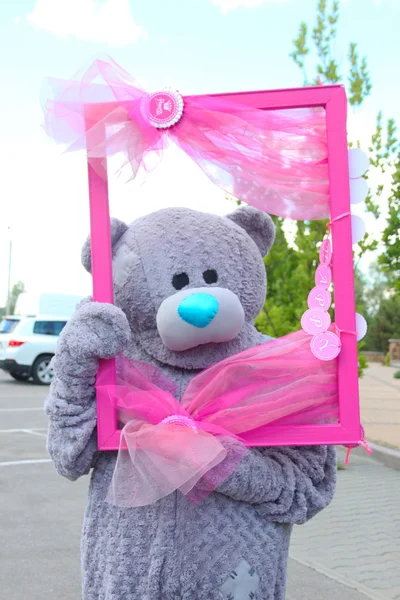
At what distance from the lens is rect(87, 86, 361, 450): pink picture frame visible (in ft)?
5.80

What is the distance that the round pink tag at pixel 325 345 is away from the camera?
1.77 metres

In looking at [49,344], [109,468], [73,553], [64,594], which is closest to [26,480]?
[73,553]

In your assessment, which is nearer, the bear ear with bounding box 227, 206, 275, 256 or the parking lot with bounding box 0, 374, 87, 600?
the bear ear with bounding box 227, 206, 275, 256

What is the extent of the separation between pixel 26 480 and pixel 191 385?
4.59 m

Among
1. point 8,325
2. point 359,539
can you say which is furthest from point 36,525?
point 8,325

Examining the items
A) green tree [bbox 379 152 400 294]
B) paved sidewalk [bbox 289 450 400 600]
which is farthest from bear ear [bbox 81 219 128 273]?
green tree [bbox 379 152 400 294]

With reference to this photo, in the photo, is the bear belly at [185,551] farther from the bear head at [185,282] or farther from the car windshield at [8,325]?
the car windshield at [8,325]

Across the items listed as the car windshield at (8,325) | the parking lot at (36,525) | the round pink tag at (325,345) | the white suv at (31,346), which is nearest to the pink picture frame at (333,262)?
the round pink tag at (325,345)

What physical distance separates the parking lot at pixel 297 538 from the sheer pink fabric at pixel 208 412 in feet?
7.42

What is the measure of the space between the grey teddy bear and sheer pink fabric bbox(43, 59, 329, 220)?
0.25 m

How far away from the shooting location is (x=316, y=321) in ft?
5.99

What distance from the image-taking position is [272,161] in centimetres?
191

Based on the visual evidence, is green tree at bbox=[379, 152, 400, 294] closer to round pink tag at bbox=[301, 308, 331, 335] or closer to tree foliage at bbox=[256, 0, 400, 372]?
tree foliage at bbox=[256, 0, 400, 372]

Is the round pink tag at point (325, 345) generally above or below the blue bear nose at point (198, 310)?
below
